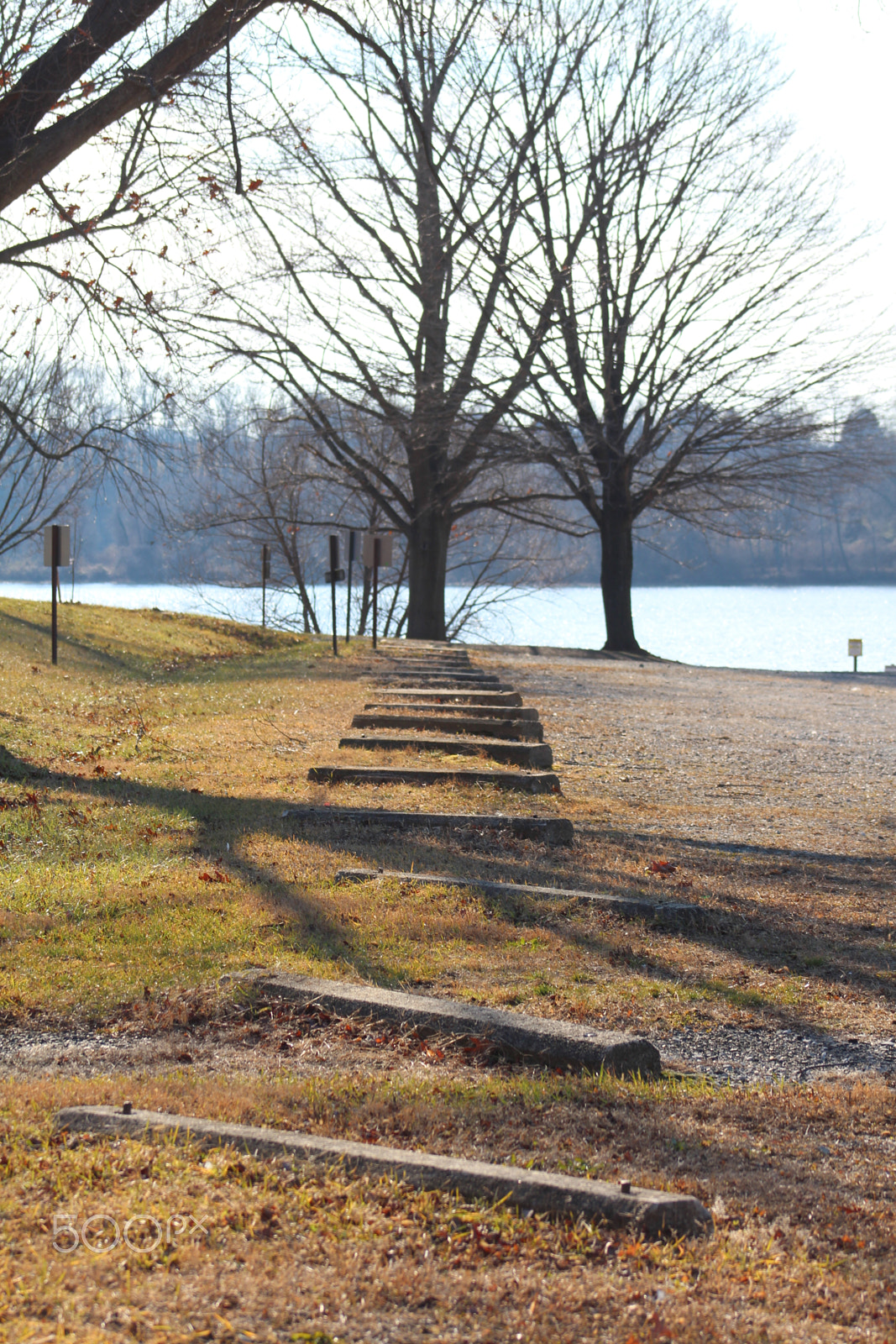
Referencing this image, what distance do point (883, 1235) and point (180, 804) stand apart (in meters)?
5.07

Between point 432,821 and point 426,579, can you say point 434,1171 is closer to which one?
point 432,821

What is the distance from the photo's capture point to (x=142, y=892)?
515 centimetres

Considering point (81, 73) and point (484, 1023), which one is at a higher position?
point (81, 73)

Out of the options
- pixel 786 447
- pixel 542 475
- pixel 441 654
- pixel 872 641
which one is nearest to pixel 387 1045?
pixel 441 654

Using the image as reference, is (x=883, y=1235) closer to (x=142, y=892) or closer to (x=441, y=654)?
Result: (x=142, y=892)

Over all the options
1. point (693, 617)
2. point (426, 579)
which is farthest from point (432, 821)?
point (693, 617)

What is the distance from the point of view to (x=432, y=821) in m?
6.64

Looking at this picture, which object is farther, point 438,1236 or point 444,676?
point 444,676

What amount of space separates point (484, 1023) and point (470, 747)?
5.32 meters

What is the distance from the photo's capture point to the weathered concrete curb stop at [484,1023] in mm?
3541

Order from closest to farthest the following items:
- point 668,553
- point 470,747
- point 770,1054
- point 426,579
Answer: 1. point 770,1054
2. point 470,747
3. point 426,579
4. point 668,553

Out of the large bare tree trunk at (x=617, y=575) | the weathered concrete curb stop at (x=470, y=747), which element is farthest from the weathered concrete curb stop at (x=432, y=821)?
the large bare tree trunk at (x=617, y=575)

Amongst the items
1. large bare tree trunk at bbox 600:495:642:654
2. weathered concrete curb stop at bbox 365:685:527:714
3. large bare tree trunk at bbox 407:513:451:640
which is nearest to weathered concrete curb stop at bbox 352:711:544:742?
weathered concrete curb stop at bbox 365:685:527:714

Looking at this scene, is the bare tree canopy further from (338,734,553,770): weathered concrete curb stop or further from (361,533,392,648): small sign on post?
(361,533,392,648): small sign on post
